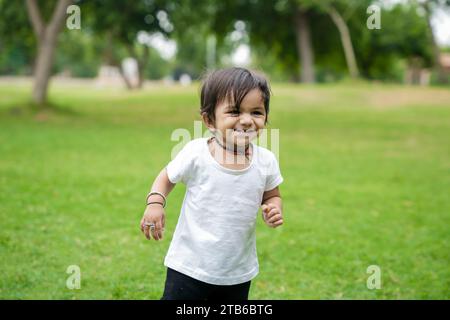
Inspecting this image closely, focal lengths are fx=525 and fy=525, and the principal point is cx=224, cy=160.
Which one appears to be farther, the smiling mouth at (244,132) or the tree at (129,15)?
the tree at (129,15)

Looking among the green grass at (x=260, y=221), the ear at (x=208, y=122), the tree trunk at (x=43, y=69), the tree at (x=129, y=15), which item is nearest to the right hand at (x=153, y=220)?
the ear at (x=208, y=122)

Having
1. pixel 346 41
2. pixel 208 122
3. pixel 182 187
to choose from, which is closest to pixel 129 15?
pixel 346 41

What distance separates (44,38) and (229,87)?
16.6 m

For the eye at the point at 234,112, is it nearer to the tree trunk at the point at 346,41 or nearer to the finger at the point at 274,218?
the finger at the point at 274,218

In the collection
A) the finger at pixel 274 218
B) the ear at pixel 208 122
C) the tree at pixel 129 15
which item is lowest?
the finger at pixel 274 218

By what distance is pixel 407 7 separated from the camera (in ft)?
143

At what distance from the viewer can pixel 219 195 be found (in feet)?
8.21

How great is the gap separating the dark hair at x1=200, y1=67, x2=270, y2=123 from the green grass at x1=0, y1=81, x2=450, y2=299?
2.00 m

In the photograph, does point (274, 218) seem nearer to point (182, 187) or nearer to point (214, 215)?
point (214, 215)

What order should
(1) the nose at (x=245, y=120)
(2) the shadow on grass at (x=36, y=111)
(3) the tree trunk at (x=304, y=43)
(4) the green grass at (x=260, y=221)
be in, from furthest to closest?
(3) the tree trunk at (x=304, y=43) < (2) the shadow on grass at (x=36, y=111) < (4) the green grass at (x=260, y=221) < (1) the nose at (x=245, y=120)

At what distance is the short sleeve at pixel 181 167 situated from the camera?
8.30 ft

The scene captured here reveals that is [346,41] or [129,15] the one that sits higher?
[129,15]

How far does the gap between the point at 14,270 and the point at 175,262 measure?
2.32m
